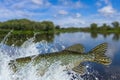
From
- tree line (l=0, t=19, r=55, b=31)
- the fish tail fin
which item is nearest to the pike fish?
the fish tail fin

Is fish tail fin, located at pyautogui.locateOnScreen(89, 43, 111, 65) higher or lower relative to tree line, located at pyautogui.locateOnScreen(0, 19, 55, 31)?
higher

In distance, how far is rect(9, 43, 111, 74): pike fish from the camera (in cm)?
741

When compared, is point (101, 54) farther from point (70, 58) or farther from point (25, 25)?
point (25, 25)

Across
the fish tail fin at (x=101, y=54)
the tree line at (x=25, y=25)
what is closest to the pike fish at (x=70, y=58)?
the fish tail fin at (x=101, y=54)

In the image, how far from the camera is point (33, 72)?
325 inches

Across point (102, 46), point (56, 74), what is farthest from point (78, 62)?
point (56, 74)

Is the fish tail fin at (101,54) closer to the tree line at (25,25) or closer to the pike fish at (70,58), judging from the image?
the pike fish at (70,58)

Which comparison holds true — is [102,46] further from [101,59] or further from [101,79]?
[101,79]

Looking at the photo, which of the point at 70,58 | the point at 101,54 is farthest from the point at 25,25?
the point at 70,58

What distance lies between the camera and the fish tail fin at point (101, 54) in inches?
332

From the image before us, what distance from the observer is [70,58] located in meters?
8.00

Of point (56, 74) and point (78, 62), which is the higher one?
point (78, 62)

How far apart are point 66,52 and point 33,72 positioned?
111 centimetres

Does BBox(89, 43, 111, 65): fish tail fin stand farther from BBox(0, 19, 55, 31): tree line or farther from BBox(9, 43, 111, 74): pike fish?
BBox(0, 19, 55, 31): tree line
